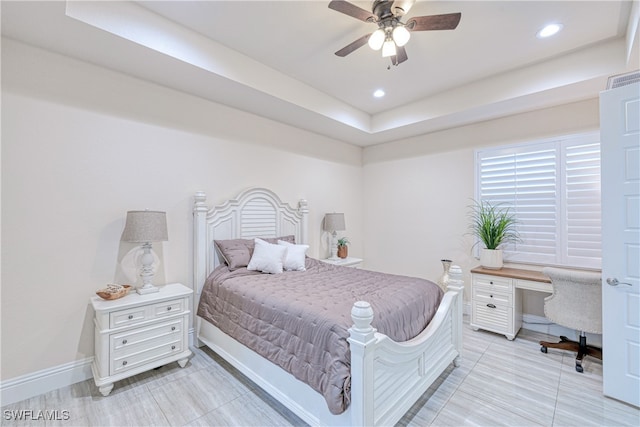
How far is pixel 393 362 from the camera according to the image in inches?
67.5

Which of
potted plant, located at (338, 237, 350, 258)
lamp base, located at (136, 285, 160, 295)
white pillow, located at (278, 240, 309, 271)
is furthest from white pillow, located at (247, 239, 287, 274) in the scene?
potted plant, located at (338, 237, 350, 258)

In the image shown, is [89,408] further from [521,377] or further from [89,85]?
[521,377]

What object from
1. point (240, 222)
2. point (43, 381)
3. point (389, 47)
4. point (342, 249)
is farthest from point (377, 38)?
point (43, 381)

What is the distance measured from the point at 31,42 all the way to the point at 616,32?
4.84 m

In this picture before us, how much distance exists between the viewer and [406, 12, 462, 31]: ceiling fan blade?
72.9 inches

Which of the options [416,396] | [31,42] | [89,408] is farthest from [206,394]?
[31,42]

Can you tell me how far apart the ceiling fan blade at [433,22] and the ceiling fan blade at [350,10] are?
285 mm

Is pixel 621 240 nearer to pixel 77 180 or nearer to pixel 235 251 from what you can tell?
pixel 235 251

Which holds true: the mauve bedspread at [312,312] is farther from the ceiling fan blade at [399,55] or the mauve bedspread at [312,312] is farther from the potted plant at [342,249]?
the ceiling fan blade at [399,55]

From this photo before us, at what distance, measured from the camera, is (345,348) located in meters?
1.56

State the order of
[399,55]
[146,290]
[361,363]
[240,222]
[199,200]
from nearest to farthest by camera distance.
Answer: [361,363], [399,55], [146,290], [199,200], [240,222]

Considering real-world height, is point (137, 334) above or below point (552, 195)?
below

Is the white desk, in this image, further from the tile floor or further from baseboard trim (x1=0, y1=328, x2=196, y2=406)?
baseboard trim (x1=0, y1=328, x2=196, y2=406)

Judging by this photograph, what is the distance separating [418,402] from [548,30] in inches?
129
